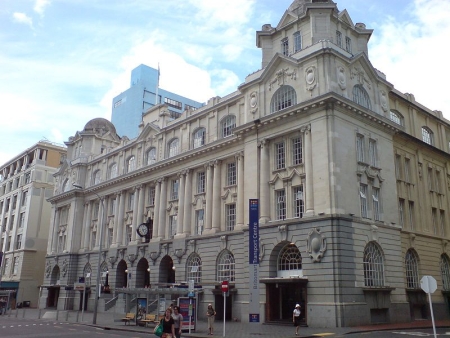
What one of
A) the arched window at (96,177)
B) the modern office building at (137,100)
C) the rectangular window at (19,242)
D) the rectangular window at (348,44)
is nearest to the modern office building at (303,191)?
the rectangular window at (348,44)

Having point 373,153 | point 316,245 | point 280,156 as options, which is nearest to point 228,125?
point 280,156

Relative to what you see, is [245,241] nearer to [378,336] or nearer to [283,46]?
[378,336]

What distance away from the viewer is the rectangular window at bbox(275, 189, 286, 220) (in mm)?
35719

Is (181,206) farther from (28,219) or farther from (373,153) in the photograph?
(28,219)

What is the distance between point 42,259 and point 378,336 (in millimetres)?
65984

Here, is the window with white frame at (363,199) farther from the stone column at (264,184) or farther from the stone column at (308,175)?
the stone column at (264,184)

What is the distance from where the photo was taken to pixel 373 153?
121ft

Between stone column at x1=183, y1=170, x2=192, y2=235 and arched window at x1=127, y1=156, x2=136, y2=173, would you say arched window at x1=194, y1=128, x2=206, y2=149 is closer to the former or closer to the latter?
stone column at x1=183, y1=170, x2=192, y2=235

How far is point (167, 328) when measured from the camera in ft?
51.8

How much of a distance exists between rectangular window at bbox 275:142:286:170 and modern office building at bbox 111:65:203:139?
240 ft

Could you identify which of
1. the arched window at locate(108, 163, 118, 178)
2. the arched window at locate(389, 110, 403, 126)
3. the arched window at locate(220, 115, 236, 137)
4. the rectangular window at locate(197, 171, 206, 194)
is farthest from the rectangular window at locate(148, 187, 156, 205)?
the arched window at locate(389, 110, 403, 126)

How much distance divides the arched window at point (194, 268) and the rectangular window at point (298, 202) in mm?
12452

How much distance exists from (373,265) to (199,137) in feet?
72.5

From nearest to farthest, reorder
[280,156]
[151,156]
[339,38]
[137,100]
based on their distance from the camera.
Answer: [280,156]
[339,38]
[151,156]
[137,100]
